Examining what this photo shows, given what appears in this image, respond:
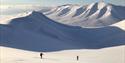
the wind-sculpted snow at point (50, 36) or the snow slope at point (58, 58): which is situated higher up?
the wind-sculpted snow at point (50, 36)

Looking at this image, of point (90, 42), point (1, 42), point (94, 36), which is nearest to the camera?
point (1, 42)

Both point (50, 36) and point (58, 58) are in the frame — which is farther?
point (50, 36)

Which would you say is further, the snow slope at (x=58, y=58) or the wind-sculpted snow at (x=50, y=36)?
the wind-sculpted snow at (x=50, y=36)

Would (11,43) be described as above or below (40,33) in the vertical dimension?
below

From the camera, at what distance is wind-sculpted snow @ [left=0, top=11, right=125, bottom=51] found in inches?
3211

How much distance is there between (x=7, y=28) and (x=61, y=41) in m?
14.5

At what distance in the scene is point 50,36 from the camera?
307 feet

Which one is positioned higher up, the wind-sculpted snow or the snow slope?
the wind-sculpted snow

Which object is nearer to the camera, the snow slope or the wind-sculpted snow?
the snow slope

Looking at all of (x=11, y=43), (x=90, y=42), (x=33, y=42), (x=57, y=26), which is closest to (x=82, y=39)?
(x=90, y=42)

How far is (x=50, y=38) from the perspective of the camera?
9038 centimetres

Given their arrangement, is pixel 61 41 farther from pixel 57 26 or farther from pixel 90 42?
pixel 57 26

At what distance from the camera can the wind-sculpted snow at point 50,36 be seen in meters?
81.6

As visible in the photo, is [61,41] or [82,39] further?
[82,39]
